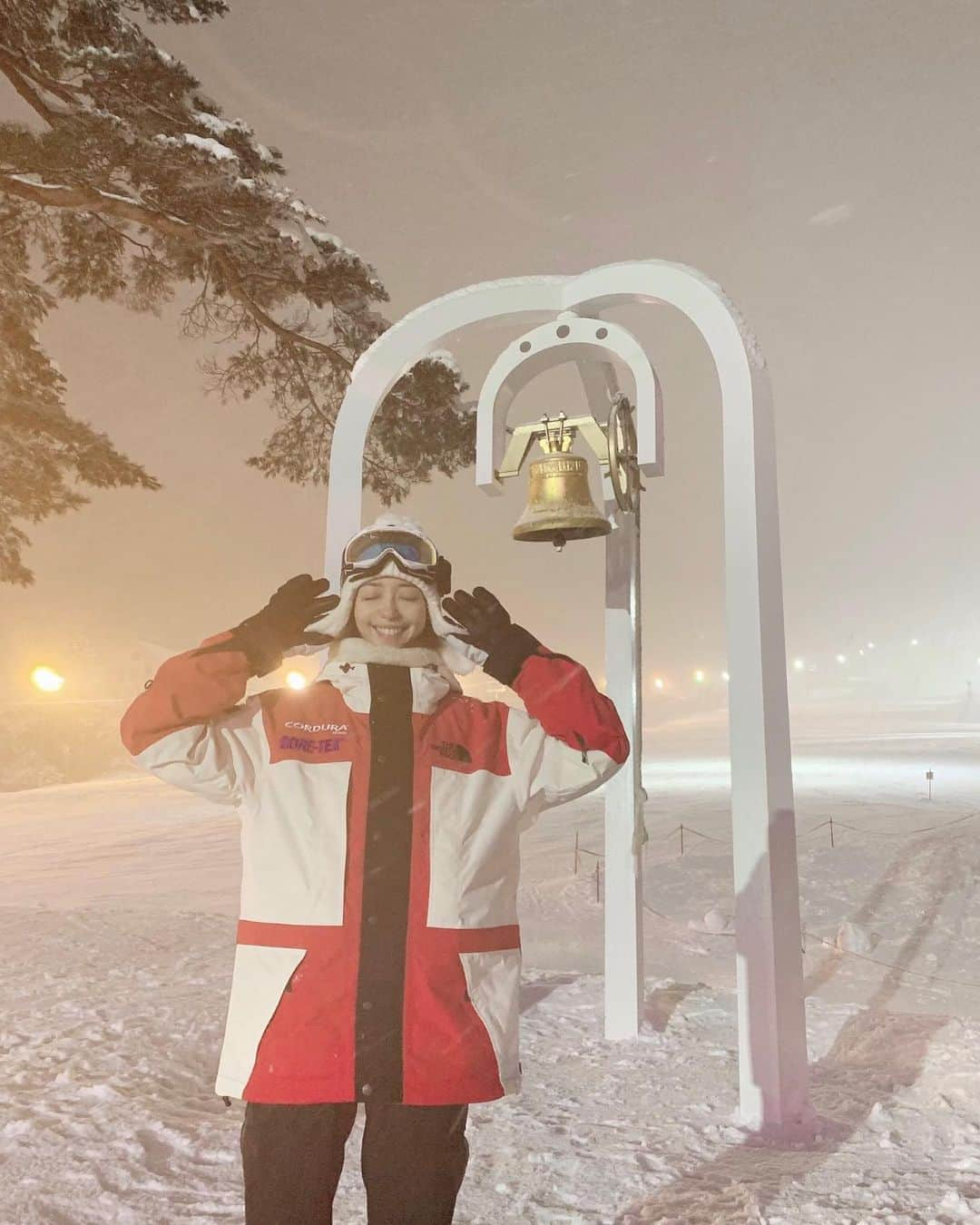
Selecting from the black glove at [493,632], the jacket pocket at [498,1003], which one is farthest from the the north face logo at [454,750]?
the jacket pocket at [498,1003]

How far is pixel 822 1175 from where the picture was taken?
9.90 feet

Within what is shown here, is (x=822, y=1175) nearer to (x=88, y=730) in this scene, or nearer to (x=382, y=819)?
(x=382, y=819)

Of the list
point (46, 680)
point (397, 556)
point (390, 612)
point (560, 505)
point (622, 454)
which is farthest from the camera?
point (46, 680)

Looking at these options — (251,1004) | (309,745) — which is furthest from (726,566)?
(251,1004)

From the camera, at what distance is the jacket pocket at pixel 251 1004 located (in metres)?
1.84

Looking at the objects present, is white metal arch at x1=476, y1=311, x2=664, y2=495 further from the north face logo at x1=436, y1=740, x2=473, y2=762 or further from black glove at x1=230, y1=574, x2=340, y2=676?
the north face logo at x1=436, y1=740, x2=473, y2=762

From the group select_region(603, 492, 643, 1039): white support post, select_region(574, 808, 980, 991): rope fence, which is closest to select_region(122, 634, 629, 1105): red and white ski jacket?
select_region(603, 492, 643, 1039): white support post

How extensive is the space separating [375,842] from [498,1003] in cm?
47

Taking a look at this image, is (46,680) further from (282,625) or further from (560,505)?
(282,625)

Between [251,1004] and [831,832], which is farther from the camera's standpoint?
[831,832]

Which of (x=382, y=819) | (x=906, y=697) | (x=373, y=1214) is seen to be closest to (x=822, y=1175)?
(x=373, y=1214)

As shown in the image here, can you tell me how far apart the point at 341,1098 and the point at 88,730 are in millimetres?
34959

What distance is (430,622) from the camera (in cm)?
228

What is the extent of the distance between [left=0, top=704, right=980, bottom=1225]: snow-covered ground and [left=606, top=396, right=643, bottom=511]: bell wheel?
9.47ft
